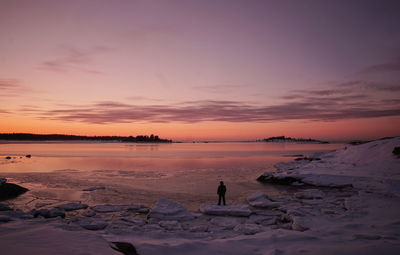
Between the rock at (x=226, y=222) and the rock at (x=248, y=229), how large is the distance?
42 cm

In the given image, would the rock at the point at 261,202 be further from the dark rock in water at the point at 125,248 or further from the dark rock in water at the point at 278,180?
the dark rock in water at the point at 125,248

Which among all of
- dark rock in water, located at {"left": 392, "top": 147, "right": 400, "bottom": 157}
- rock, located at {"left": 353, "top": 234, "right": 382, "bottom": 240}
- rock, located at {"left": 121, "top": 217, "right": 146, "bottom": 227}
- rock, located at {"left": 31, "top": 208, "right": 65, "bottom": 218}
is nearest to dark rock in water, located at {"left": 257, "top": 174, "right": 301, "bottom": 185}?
dark rock in water, located at {"left": 392, "top": 147, "right": 400, "bottom": 157}

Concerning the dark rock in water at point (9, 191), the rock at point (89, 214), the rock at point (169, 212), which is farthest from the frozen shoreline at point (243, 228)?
the dark rock in water at point (9, 191)

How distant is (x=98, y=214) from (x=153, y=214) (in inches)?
110

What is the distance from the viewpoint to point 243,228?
1050cm

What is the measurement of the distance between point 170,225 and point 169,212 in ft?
4.55

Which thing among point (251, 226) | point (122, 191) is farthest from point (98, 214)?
point (251, 226)

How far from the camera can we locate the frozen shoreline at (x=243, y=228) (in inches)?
285

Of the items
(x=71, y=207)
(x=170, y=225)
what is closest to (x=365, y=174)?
(x=170, y=225)

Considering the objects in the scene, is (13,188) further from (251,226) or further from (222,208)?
(251,226)

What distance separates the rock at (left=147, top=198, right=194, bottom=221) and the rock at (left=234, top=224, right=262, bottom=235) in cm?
257

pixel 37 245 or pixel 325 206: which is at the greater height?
pixel 37 245

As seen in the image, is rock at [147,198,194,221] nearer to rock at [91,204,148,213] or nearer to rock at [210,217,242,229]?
rock at [210,217,242,229]

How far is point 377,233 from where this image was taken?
29.1 feet
